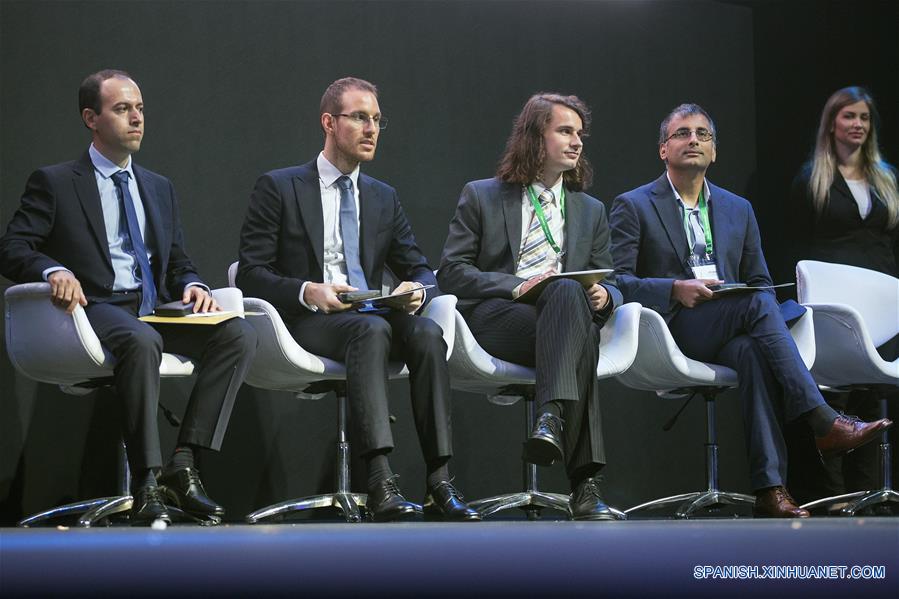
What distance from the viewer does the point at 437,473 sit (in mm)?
3486

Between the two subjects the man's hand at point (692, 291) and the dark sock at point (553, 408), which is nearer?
the dark sock at point (553, 408)

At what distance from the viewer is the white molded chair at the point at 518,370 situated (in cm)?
394

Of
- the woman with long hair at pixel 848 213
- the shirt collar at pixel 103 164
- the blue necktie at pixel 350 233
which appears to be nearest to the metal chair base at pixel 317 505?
the blue necktie at pixel 350 233

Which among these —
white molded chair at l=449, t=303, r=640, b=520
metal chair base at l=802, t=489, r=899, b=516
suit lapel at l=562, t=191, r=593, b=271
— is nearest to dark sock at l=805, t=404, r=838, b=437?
metal chair base at l=802, t=489, r=899, b=516

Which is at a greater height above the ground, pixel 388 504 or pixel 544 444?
pixel 544 444

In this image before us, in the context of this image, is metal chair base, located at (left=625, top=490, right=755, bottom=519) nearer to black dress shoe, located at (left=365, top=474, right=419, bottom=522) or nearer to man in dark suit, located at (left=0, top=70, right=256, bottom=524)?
black dress shoe, located at (left=365, top=474, right=419, bottom=522)

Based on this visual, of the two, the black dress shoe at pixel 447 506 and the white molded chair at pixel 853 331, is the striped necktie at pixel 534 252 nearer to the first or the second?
the black dress shoe at pixel 447 506

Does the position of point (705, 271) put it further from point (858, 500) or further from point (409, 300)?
point (409, 300)

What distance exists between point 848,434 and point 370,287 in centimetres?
179

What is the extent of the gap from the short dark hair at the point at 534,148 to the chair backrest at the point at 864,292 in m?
1.14

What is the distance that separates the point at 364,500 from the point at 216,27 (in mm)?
2224

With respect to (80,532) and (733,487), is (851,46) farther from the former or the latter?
(80,532)

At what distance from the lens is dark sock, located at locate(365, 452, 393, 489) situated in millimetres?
3393

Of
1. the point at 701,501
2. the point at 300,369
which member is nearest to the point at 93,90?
the point at 300,369
